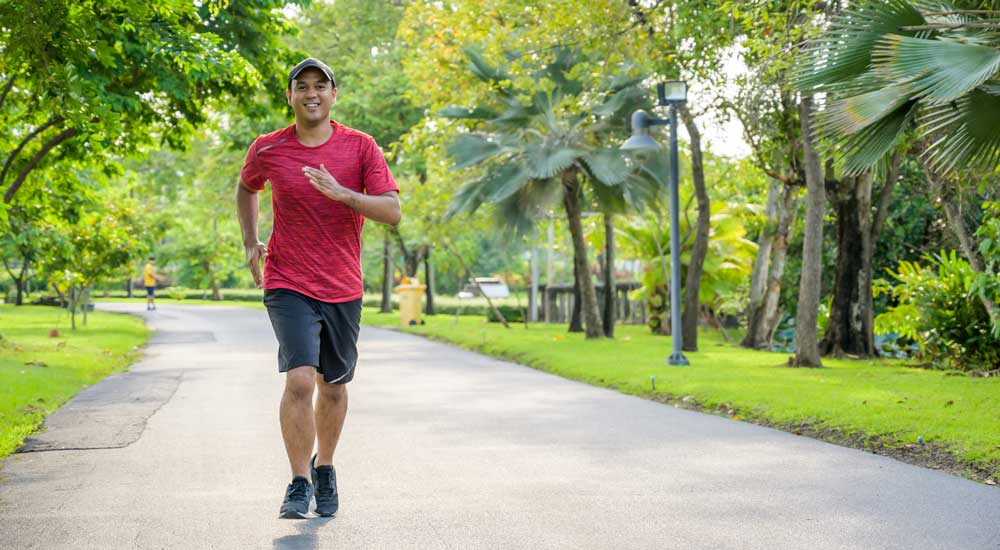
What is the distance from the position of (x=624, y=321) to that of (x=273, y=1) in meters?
24.1

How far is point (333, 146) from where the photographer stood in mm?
5691

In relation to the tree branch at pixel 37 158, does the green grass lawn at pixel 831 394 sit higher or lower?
lower

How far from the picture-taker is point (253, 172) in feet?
19.0

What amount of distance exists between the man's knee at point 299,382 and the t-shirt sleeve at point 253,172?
96 centimetres

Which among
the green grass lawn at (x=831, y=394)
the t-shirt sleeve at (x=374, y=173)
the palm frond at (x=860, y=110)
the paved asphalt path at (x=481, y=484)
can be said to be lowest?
the paved asphalt path at (x=481, y=484)

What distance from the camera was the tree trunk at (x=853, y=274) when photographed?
1864cm

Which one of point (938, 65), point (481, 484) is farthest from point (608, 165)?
point (481, 484)

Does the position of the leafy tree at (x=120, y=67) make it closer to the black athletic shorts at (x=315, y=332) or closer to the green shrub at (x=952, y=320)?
the black athletic shorts at (x=315, y=332)

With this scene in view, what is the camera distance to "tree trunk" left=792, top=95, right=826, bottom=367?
1620 centimetres

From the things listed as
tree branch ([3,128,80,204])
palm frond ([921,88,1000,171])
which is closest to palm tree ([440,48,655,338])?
tree branch ([3,128,80,204])

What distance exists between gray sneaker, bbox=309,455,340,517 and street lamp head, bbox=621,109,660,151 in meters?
11.1

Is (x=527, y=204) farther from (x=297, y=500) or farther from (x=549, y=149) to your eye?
(x=297, y=500)

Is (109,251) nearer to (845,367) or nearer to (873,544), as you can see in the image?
(845,367)

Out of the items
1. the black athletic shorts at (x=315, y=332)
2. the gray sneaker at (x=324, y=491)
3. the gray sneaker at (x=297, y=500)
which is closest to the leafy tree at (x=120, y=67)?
the black athletic shorts at (x=315, y=332)
